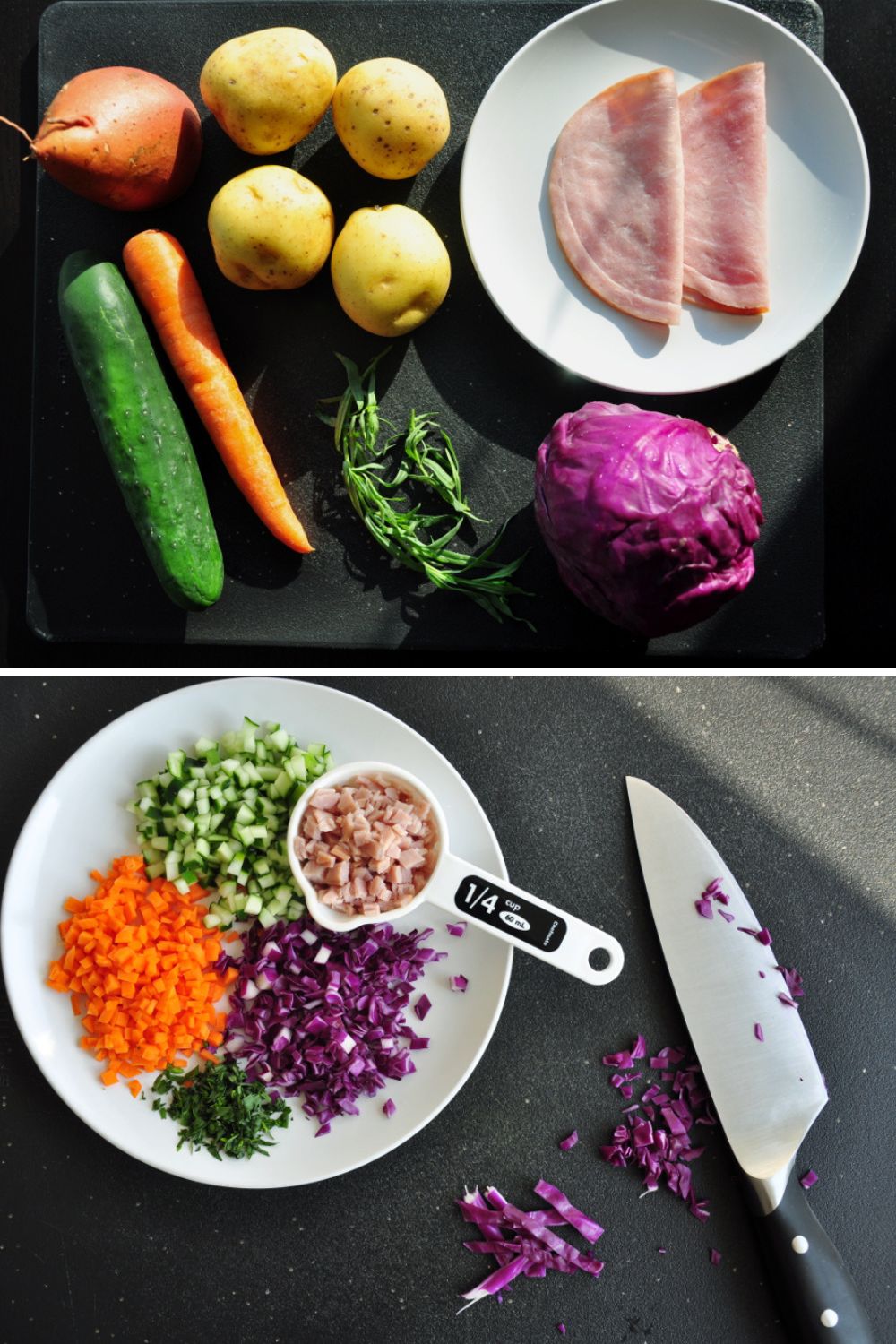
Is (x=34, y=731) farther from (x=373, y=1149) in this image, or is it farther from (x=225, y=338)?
(x=373, y=1149)

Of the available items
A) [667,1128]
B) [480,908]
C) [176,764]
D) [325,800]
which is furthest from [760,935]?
[176,764]

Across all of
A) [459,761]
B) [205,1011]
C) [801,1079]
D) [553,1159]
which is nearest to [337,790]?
[459,761]

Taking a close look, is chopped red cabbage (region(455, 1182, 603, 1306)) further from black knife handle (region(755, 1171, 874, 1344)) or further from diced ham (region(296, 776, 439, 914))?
diced ham (region(296, 776, 439, 914))

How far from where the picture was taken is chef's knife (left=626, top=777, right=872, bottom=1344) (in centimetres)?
149

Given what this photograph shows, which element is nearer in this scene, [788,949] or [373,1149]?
[373,1149]

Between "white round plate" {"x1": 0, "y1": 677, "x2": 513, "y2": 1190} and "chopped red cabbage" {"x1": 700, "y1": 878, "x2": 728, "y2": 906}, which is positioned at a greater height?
"chopped red cabbage" {"x1": 700, "y1": 878, "x2": 728, "y2": 906}

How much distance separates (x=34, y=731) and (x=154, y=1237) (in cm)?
81

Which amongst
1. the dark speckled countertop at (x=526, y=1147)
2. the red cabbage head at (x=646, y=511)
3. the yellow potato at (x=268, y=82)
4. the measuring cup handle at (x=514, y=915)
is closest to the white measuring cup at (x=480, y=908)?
the measuring cup handle at (x=514, y=915)

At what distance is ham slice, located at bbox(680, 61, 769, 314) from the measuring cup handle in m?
0.92

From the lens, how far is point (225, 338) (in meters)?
1.55

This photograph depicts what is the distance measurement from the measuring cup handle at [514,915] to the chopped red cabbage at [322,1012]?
0.43ft

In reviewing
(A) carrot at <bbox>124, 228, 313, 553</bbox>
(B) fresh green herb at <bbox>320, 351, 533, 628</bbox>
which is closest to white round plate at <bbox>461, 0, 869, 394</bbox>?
(B) fresh green herb at <bbox>320, 351, 533, 628</bbox>

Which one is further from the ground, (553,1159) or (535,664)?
(535,664)

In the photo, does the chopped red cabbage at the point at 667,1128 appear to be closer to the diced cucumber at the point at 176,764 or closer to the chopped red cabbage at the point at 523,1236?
the chopped red cabbage at the point at 523,1236
